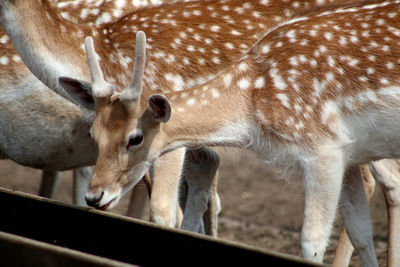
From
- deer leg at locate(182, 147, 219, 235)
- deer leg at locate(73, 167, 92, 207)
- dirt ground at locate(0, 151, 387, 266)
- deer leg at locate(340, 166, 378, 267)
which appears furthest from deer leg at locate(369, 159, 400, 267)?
deer leg at locate(73, 167, 92, 207)

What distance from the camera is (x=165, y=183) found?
452 cm

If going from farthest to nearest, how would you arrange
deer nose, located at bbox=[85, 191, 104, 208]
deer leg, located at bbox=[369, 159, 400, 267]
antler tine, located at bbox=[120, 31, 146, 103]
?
1. deer leg, located at bbox=[369, 159, 400, 267]
2. deer nose, located at bbox=[85, 191, 104, 208]
3. antler tine, located at bbox=[120, 31, 146, 103]

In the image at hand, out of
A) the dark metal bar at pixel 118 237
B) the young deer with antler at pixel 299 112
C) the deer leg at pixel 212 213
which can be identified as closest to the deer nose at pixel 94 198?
the young deer with antler at pixel 299 112

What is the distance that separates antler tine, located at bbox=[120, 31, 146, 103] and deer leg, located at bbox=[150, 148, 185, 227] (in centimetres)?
84

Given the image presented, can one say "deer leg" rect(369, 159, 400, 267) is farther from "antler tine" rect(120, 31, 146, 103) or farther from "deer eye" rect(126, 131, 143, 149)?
"antler tine" rect(120, 31, 146, 103)

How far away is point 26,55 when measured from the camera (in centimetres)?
454

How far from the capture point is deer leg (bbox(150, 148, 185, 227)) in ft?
14.8

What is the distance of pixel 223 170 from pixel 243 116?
5.02m

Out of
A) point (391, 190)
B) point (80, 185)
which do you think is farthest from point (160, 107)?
point (80, 185)

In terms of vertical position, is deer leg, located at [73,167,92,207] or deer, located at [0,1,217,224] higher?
deer, located at [0,1,217,224]

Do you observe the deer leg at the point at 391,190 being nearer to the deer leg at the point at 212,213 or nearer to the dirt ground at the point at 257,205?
the dirt ground at the point at 257,205

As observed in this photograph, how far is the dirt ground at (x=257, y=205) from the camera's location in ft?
20.9

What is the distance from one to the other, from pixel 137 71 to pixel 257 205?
4279 millimetres

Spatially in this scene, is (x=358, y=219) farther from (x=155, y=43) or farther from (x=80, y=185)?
(x=80, y=185)
